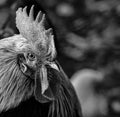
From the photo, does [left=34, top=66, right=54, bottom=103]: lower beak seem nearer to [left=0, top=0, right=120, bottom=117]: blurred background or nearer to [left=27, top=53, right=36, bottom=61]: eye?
[left=27, top=53, right=36, bottom=61]: eye

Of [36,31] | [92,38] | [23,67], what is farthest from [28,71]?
[92,38]

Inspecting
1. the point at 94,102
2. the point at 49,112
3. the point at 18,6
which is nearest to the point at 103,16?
the point at 94,102

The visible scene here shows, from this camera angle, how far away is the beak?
3316mm

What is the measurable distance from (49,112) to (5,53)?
0.52 metres

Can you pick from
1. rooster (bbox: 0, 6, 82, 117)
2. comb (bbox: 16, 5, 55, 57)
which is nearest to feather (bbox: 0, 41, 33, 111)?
rooster (bbox: 0, 6, 82, 117)

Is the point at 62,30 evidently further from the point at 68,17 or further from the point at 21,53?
the point at 21,53

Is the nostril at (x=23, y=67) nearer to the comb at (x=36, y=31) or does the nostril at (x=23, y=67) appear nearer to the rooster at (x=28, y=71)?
the rooster at (x=28, y=71)

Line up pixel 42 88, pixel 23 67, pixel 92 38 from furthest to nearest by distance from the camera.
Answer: pixel 92 38 → pixel 23 67 → pixel 42 88

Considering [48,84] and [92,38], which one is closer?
[48,84]

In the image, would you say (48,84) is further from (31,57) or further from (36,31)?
(36,31)

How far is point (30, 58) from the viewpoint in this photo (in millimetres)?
3344

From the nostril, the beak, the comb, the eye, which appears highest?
the comb

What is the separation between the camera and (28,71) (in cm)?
338

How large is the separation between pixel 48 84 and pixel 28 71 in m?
0.18
